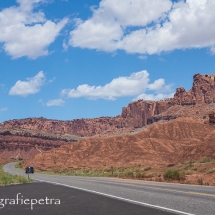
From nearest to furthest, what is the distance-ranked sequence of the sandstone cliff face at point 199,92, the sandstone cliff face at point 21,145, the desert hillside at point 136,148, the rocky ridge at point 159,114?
the desert hillside at point 136,148, the rocky ridge at point 159,114, the sandstone cliff face at point 199,92, the sandstone cliff face at point 21,145

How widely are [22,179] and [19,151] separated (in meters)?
147

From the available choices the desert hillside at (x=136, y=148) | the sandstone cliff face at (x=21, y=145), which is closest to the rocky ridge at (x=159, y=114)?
the sandstone cliff face at (x=21, y=145)

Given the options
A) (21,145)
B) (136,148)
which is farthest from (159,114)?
(136,148)

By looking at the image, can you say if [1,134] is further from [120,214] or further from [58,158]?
[120,214]

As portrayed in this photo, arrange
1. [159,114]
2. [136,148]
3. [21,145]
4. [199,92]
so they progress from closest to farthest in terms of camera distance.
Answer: [136,148] → [199,92] → [159,114] → [21,145]

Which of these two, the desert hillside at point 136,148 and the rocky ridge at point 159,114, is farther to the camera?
the rocky ridge at point 159,114

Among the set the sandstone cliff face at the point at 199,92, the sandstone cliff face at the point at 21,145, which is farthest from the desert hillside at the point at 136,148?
the sandstone cliff face at the point at 21,145

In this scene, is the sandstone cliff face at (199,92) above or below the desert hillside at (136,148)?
above

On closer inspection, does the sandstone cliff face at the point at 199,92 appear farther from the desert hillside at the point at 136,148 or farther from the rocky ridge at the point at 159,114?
the desert hillside at the point at 136,148

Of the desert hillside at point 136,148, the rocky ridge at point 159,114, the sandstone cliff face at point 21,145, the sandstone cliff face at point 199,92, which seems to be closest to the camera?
the desert hillside at point 136,148

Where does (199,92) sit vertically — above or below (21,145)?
above

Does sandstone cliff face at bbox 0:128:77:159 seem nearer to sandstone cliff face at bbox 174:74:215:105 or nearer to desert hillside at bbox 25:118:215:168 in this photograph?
desert hillside at bbox 25:118:215:168

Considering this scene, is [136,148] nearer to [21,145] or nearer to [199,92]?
[199,92]

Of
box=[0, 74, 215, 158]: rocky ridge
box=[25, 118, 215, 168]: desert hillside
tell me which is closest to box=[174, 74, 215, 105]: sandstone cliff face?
box=[0, 74, 215, 158]: rocky ridge
